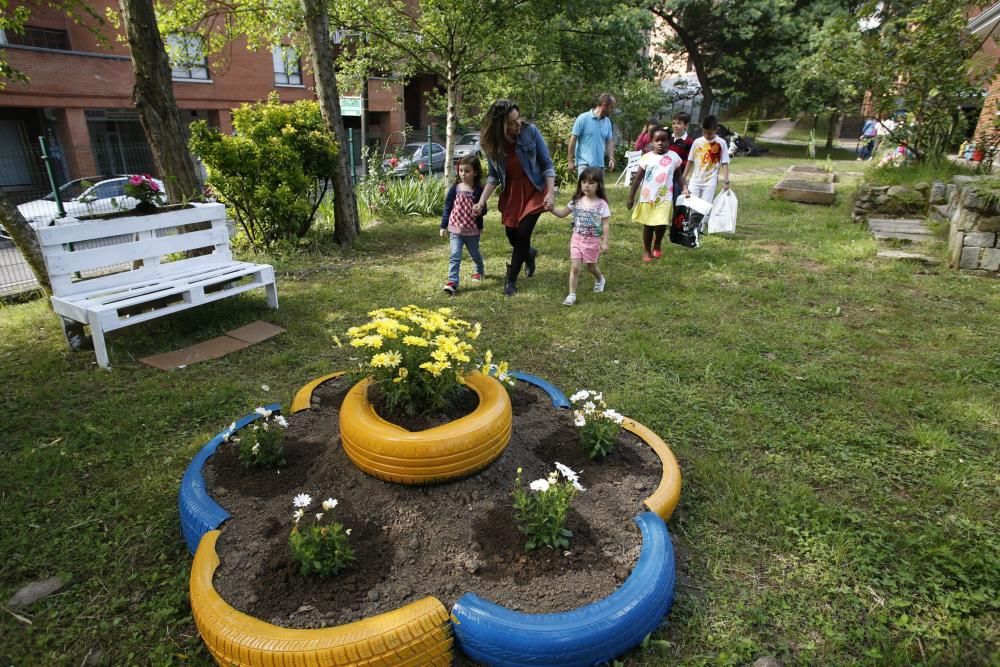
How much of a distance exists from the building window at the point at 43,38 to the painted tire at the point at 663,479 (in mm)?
23424

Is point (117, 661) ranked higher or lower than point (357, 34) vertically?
lower

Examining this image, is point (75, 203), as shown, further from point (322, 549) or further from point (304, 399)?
point (322, 549)

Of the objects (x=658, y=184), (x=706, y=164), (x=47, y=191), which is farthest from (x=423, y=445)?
(x=47, y=191)

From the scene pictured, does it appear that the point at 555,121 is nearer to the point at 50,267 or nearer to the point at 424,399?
the point at 50,267

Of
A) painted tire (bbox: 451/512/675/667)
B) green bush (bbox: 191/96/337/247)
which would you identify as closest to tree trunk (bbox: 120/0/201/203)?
green bush (bbox: 191/96/337/247)

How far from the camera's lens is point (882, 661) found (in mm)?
2025

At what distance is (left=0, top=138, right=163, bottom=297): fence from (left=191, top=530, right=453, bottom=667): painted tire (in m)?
4.01

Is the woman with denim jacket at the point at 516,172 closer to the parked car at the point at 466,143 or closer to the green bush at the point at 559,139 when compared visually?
the green bush at the point at 559,139

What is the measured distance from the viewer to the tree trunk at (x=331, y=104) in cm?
736

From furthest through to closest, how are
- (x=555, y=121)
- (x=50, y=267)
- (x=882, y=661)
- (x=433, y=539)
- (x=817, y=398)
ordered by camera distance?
(x=555, y=121) < (x=50, y=267) < (x=817, y=398) < (x=433, y=539) < (x=882, y=661)

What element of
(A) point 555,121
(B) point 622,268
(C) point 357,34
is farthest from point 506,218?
(A) point 555,121

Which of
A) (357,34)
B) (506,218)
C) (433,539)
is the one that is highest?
(357,34)

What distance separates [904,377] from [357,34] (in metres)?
10.4

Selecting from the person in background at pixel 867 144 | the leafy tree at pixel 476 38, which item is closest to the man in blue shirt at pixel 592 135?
the leafy tree at pixel 476 38
